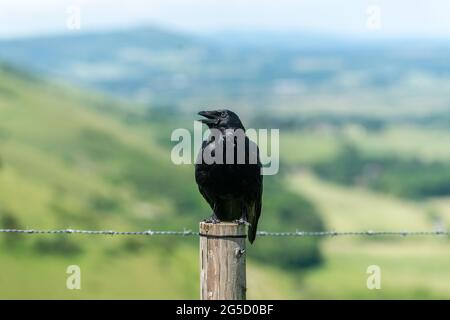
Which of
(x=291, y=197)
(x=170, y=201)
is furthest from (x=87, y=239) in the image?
(x=291, y=197)

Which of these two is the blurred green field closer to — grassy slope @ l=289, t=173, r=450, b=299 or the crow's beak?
grassy slope @ l=289, t=173, r=450, b=299

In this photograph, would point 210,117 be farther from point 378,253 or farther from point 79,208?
point 378,253

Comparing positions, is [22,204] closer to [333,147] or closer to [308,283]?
[308,283]

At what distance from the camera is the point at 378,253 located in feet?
345

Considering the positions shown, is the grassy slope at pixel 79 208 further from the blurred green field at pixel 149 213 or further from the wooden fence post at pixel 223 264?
the wooden fence post at pixel 223 264

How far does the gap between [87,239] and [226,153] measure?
213ft

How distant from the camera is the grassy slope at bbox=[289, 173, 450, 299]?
85562 millimetres

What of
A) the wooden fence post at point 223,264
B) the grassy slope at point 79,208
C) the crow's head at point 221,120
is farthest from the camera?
the grassy slope at point 79,208

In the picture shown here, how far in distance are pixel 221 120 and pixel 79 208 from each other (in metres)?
76.2

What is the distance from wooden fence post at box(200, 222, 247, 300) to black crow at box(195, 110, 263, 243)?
1553 mm

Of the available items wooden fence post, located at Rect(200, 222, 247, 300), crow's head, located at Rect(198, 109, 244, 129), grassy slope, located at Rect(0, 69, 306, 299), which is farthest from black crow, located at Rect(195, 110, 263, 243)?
grassy slope, located at Rect(0, 69, 306, 299)

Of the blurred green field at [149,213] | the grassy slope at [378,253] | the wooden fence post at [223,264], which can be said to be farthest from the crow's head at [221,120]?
the grassy slope at [378,253]

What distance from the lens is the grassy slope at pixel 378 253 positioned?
3369 inches

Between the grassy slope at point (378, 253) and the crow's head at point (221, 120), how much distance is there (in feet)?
214
